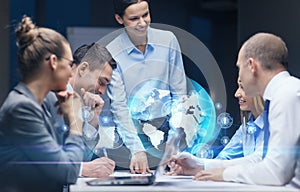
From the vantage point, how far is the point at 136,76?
2551 mm

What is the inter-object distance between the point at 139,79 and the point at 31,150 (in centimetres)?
74

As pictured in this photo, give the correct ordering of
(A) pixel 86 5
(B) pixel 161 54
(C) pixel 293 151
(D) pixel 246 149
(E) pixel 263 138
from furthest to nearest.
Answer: (A) pixel 86 5, (B) pixel 161 54, (D) pixel 246 149, (E) pixel 263 138, (C) pixel 293 151

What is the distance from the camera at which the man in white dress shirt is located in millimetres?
1921

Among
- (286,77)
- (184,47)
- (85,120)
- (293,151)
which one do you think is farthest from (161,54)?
(293,151)

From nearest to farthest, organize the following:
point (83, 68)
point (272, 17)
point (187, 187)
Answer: point (187, 187) < point (83, 68) < point (272, 17)

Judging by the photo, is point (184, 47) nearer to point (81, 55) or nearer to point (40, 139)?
→ point (81, 55)

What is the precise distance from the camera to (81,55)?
7.96 ft

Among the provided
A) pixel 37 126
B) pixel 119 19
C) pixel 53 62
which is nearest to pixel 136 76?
pixel 119 19

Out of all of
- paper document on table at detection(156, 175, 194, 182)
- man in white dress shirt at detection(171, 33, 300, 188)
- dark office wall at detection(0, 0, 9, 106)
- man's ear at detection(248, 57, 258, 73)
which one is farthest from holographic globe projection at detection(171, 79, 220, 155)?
dark office wall at detection(0, 0, 9, 106)

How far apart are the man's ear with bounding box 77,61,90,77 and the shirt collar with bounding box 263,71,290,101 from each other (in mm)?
805

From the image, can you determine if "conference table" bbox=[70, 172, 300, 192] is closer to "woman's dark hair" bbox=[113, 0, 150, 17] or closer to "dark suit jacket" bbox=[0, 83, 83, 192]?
"dark suit jacket" bbox=[0, 83, 83, 192]

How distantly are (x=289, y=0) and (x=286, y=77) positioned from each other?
995mm

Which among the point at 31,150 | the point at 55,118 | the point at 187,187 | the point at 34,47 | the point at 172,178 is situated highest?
the point at 34,47

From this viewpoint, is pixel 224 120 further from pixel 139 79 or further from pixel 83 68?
pixel 83 68
